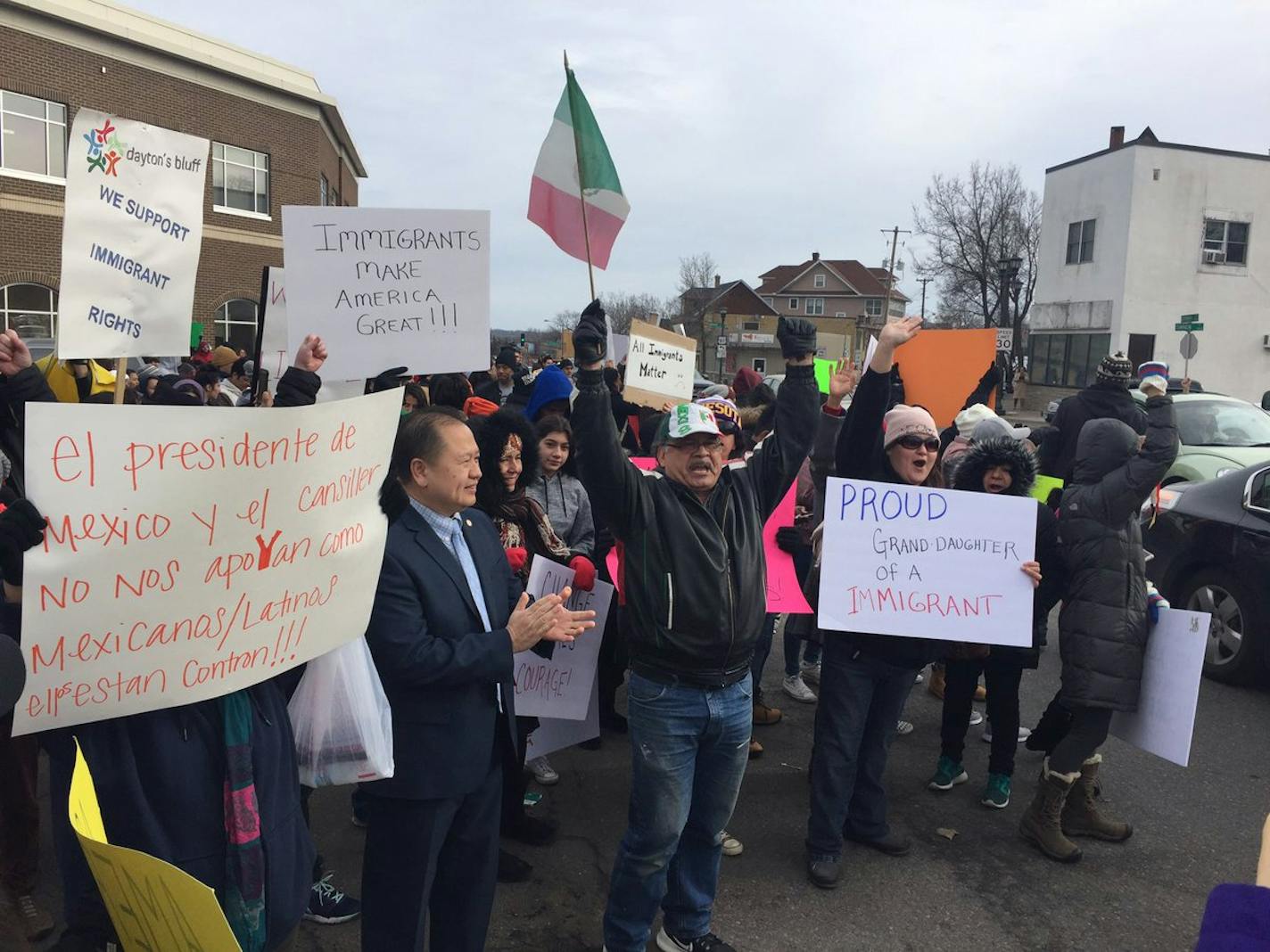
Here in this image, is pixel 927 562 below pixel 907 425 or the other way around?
below

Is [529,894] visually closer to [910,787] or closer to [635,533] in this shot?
[635,533]

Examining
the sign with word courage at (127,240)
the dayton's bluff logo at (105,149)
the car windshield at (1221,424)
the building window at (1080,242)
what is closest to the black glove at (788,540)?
the sign with word courage at (127,240)

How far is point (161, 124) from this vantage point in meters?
25.0

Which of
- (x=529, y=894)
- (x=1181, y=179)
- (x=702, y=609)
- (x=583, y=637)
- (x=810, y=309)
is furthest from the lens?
(x=810, y=309)

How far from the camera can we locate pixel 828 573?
362 centimetres

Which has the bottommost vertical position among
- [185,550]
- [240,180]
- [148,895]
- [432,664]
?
[148,895]

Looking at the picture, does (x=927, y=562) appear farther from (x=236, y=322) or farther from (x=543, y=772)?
(x=236, y=322)

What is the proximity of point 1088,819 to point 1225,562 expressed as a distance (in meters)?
2.93

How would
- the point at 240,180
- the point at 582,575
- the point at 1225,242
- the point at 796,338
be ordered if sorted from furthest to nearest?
1. the point at 1225,242
2. the point at 240,180
3. the point at 582,575
4. the point at 796,338

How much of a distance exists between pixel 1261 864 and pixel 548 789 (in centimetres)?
360

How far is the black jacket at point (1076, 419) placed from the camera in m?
6.00

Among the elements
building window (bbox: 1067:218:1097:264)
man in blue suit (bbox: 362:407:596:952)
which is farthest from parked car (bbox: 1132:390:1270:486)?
building window (bbox: 1067:218:1097:264)

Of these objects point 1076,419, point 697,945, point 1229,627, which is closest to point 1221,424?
→ point 1076,419

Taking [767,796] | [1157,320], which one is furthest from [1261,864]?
[1157,320]
